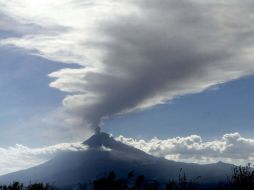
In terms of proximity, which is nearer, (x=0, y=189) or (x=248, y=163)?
(x=248, y=163)

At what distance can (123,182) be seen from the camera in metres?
122

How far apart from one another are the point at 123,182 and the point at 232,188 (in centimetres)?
6048

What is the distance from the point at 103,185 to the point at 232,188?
180ft

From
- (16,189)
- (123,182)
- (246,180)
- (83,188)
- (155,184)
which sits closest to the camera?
(246,180)

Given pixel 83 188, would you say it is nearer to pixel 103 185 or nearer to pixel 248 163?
pixel 103 185

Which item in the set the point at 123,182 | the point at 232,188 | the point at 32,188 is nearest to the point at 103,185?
the point at 123,182

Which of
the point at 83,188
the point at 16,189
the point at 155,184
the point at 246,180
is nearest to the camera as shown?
the point at 246,180

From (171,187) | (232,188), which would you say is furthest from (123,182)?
(232,188)

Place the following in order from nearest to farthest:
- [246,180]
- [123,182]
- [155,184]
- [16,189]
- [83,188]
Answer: [246,180], [16,189], [83,188], [155,184], [123,182]

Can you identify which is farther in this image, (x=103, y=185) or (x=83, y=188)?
(x=103, y=185)

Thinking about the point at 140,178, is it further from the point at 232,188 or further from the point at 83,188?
the point at 232,188

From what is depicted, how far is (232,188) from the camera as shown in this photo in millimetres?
65062

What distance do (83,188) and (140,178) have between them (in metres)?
18.9

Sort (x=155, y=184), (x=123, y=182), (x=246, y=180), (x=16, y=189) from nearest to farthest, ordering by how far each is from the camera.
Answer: (x=246, y=180), (x=16, y=189), (x=155, y=184), (x=123, y=182)
